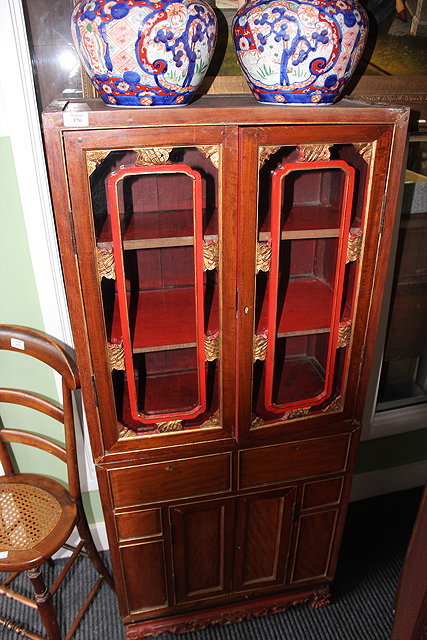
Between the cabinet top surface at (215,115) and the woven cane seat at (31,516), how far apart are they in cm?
114

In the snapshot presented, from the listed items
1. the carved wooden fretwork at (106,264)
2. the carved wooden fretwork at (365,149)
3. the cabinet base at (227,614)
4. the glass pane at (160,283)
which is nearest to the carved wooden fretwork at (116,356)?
the glass pane at (160,283)

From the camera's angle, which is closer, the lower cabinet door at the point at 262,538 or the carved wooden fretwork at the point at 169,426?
the carved wooden fretwork at the point at 169,426

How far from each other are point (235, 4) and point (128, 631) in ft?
6.41

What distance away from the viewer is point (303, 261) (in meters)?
1.46

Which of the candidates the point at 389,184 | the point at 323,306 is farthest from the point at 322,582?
the point at 389,184

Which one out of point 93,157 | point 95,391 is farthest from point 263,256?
point 95,391

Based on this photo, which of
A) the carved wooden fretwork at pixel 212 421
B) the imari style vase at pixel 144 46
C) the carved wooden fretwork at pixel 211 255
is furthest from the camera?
the carved wooden fretwork at pixel 212 421

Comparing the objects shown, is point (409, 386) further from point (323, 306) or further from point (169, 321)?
point (169, 321)

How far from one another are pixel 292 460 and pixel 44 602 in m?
0.85

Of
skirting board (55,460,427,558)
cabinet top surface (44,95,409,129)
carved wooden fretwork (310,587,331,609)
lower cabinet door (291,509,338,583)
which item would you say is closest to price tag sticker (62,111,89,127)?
cabinet top surface (44,95,409,129)

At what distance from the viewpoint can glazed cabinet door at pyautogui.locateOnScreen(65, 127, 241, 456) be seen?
1020 millimetres

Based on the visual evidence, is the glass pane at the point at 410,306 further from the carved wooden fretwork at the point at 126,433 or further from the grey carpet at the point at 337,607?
the carved wooden fretwork at the point at 126,433

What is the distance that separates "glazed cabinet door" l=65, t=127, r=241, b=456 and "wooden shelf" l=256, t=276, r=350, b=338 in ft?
0.53

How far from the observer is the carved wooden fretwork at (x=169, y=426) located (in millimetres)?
1318
